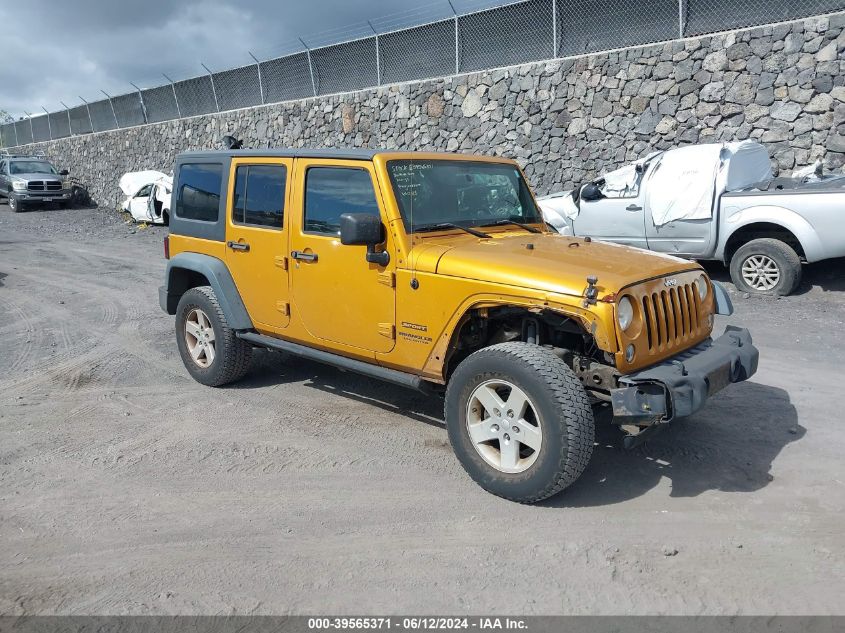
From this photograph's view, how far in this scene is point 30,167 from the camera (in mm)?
27047

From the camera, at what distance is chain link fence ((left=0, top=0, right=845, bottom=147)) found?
40.1 ft

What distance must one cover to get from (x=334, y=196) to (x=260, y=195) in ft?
2.84

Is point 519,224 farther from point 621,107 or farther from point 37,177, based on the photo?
point 37,177

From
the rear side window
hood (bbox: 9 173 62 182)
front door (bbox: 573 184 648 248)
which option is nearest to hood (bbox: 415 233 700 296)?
the rear side window

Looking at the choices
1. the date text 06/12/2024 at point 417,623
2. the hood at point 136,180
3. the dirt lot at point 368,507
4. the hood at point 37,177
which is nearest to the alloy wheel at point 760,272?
the dirt lot at point 368,507

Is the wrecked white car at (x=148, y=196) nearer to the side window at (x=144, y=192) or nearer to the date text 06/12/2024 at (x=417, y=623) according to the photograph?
the side window at (x=144, y=192)

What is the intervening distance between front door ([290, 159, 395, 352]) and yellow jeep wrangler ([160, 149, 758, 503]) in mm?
13

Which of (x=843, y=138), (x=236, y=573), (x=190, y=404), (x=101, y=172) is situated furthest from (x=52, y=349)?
(x=101, y=172)

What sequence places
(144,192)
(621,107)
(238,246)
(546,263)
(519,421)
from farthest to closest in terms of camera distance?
1. (144,192)
2. (621,107)
3. (238,246)
4. (546,263)
5. (519,421)

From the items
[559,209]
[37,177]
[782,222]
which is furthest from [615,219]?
[37,177]

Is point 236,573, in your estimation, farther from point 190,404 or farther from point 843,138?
point 843,138

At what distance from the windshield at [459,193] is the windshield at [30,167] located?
27.0 m

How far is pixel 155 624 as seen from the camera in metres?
2.87

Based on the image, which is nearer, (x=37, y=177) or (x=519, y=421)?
(x=519, y=421)
